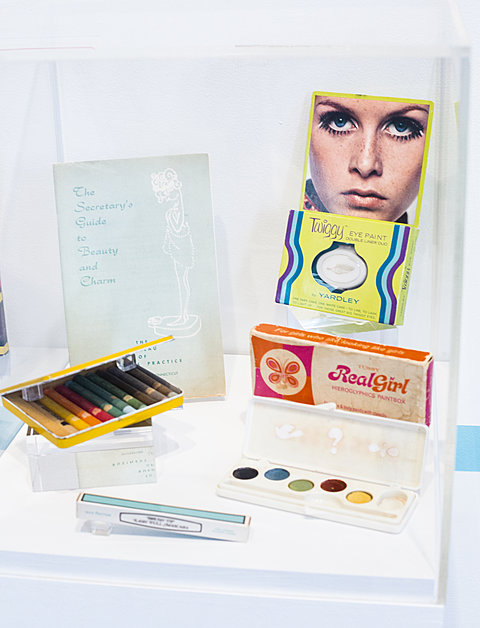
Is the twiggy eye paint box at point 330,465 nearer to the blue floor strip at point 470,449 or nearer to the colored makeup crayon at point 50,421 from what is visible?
the colored makeup crayon at point 50,421

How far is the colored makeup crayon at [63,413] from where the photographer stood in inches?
35.4

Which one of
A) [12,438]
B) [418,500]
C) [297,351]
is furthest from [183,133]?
[418,500]

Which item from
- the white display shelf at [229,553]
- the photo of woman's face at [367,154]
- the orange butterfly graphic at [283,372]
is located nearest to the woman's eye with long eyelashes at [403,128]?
the photo of woman's face at [367,154]

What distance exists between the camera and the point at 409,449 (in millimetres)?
873

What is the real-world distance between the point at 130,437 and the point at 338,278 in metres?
0.38

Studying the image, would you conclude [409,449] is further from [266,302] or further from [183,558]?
[266,302]

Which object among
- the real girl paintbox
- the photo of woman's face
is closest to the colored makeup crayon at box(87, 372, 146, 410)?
the real girl paintbox

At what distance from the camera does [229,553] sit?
786 mm

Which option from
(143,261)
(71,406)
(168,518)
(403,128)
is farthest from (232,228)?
(168,518)

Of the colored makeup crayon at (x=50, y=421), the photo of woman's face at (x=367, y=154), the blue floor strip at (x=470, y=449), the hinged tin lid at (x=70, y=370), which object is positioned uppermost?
the photo of woman's face at (x=367, y=154)

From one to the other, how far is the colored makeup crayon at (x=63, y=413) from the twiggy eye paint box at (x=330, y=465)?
187 millimetres

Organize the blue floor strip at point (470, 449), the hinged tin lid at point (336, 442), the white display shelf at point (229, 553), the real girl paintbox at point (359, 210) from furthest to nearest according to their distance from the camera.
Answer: the blue floor strip at point (470, 449)
the real girl paintbox at point (359, 210)
the hinged tin lid at point (336, 442)
the white display shelf at point (229, 553)

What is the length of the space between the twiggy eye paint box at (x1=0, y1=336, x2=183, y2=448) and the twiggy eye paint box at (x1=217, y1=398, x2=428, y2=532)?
4.7 inches

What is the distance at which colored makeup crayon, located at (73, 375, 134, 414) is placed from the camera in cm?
92
